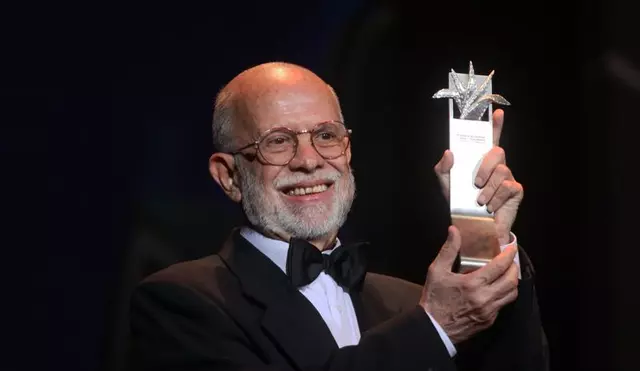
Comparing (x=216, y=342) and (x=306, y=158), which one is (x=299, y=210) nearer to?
(x=306, y=158)

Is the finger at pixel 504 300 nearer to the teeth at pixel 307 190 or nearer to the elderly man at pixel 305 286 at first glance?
the elderly man at pixel 305 286

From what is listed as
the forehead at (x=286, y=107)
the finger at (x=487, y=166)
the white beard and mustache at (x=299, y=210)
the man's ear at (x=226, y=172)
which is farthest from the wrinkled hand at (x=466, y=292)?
the man's ear at (x=226, y=172)

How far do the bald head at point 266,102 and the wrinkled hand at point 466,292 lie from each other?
476 mm

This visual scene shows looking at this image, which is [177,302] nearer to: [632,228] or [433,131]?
[433,131]

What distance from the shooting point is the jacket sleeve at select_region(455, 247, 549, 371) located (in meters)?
1.99

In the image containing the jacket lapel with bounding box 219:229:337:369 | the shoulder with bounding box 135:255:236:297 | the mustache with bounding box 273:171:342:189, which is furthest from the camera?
the mustache with bounding box 273:171:342:189

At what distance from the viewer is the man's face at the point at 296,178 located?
7.12 ft

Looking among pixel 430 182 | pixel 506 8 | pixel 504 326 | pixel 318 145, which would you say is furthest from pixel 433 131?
pixel 504 326

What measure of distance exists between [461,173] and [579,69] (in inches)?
57.0

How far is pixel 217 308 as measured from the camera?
200 centimetres

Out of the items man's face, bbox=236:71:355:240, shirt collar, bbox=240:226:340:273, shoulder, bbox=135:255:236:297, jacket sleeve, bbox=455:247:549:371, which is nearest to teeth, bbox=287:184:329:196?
man's face, bbox=236:71:355:240

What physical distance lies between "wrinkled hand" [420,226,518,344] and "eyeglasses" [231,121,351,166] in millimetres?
406

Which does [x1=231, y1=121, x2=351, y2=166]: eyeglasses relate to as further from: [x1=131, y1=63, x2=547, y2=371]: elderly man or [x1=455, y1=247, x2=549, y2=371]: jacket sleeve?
[x1=455, y1=247, x2=549, y2=371]: jacket sleeve

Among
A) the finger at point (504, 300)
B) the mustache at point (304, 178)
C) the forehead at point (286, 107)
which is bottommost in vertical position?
the finger at point (504, 300)
